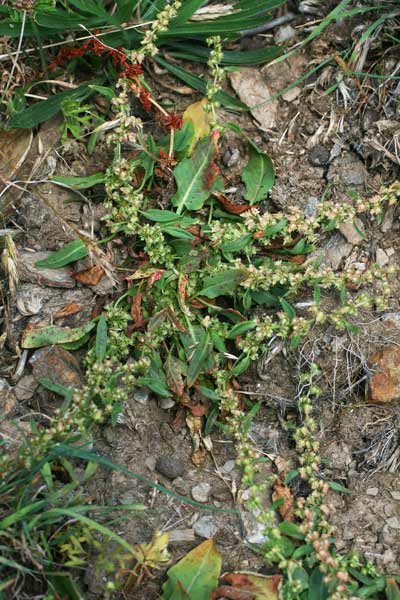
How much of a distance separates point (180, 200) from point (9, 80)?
104 centimetres

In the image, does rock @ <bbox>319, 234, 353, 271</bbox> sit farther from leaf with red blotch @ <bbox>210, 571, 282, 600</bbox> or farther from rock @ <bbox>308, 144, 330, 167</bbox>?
leaf with red blotch @ <bbox>210, 571, 282, 600</bbox>

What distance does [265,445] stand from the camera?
3.43 meters

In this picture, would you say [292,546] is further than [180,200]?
No

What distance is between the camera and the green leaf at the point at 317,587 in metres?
3.02

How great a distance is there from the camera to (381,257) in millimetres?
3611

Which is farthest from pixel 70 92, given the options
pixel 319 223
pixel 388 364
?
pixel 388 364

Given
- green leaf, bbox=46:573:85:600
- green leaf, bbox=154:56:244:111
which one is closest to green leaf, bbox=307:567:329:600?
green leaf, bbox=46:573:85:600

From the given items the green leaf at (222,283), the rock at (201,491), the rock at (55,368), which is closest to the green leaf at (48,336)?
the rock at (55,368)

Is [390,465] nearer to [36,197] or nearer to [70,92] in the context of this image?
[36,197]

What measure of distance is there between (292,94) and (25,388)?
206 cm

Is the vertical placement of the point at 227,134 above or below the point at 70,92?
below

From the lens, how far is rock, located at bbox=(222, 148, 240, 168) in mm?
3688

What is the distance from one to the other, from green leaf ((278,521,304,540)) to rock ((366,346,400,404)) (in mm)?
720

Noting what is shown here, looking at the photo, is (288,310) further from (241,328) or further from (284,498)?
(284,498)
